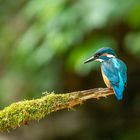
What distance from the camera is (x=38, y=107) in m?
2.50

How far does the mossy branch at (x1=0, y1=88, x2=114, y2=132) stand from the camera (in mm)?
2477

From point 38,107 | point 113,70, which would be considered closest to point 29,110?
point 38,107

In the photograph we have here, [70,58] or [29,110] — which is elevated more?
[70,58]

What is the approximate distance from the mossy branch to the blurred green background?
256 cm

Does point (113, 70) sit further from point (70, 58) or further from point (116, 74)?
point (70, 58)

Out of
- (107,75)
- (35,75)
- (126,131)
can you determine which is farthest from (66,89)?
(107,75)

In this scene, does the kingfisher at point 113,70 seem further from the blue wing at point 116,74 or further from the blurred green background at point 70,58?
the blurred green background at point 70,58

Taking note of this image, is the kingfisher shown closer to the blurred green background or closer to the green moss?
the green moss

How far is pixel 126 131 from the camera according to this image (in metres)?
6.68

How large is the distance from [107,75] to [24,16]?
16.5ft

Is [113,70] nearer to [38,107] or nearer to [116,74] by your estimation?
[116,74]

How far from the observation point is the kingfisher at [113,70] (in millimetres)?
2482

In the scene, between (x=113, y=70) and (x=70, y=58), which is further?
(x=70, y=58)

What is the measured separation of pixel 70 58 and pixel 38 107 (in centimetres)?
318
